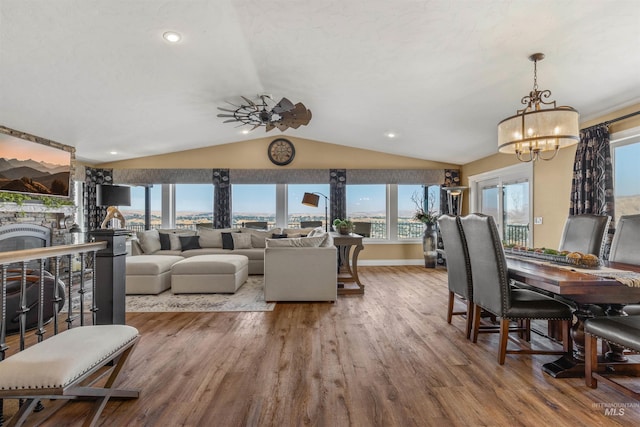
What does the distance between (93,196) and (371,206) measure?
241 inches

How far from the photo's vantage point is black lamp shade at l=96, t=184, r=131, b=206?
5.21 metres

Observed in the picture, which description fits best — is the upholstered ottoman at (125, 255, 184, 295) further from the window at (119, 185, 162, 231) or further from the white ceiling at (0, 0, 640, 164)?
the window at (119, 185, 162, 231)

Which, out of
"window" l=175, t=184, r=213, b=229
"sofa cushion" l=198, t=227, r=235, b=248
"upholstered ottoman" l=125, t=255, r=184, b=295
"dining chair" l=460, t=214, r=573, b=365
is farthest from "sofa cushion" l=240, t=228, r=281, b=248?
"dining chair" l=460, t=214, r=573, b=365

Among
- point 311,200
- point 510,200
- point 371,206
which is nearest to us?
point 510,200

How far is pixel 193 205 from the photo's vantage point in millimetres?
7023

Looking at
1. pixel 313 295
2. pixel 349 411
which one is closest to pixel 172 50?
pixel 313 295

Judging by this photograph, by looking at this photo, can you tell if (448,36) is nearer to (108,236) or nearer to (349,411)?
(349,411)

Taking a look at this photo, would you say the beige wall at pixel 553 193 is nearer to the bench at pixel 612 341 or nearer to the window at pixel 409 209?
the bench at pixel 612 341

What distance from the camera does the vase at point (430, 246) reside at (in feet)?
21.2

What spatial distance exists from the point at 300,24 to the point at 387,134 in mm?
3262

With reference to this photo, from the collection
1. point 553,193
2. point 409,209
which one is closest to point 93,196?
point 409,209

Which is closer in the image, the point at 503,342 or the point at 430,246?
the point at 503,342

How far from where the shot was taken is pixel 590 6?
212cm

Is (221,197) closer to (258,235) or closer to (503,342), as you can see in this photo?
(258,235)
